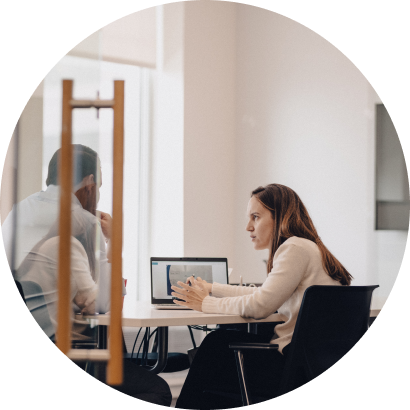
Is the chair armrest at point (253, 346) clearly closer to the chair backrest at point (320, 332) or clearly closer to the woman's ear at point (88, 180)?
the chair backrest at point (320, 332)

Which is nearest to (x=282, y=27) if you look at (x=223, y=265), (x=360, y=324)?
(x=223, y=265)

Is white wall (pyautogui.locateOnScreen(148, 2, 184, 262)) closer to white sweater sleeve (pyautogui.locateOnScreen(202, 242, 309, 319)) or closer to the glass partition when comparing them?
white sweater sleeve (pyautogui.locateOnScreen(202, 242, 309, 319))

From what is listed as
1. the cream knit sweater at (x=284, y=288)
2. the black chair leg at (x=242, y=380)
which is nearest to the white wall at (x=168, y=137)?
the cream knit sweater at (x=284, y=288)

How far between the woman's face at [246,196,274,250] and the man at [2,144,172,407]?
3.18 feet

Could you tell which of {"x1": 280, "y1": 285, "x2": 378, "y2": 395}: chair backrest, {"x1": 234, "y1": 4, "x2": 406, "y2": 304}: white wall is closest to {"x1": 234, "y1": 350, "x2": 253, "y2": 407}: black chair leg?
{"x1": 280, "y1": 285, "x2": 378, "y2": 395}: chair backrest

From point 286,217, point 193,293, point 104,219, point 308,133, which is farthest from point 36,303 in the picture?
point 308,133

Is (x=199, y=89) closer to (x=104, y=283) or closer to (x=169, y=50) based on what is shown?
(x=169, y=50)

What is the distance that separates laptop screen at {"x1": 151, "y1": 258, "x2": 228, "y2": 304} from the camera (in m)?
2.61

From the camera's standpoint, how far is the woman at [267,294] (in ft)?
7.45

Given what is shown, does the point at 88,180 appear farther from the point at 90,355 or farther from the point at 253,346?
the point at 253,346

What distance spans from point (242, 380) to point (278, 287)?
42cm

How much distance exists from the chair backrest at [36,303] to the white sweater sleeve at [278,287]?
88 cm

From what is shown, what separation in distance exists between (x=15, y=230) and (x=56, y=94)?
0.49m

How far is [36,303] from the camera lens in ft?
5.85
